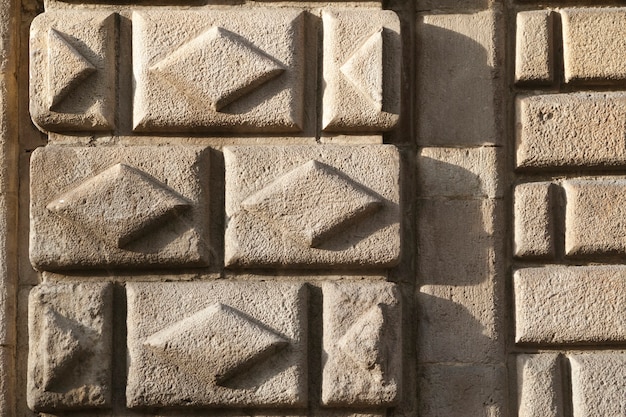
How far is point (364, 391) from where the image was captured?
1925mm

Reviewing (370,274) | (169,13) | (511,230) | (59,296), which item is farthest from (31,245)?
(511,230)

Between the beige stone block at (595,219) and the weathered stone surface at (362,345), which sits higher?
the beige stone block at (595,219)

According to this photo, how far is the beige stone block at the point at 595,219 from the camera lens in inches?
80.0

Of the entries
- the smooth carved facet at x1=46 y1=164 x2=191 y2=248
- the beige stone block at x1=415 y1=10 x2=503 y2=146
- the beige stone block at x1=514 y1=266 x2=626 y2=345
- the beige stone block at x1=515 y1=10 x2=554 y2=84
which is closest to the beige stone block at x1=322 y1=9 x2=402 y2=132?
the beige stone block at x1=415 y1=10 x2=503 y2=146

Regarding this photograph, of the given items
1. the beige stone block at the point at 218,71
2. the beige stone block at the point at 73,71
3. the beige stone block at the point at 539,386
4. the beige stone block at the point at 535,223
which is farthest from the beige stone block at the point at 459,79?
the beige stone block at the point at 73,71

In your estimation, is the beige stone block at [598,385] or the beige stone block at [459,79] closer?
the beige stone block at [598,385]

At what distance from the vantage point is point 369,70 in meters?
2.00

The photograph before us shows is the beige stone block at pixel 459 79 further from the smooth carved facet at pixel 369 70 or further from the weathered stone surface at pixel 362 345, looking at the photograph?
the weathered stone surface at pixel 362 345

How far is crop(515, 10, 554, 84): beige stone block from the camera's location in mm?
2086

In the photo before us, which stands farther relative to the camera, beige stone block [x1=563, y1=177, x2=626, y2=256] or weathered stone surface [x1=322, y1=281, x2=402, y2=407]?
beige stone block [x1=563, y1=177, x2=626, y2=256]

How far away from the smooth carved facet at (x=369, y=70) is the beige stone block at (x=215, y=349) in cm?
50

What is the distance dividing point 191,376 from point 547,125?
1053 millimetres

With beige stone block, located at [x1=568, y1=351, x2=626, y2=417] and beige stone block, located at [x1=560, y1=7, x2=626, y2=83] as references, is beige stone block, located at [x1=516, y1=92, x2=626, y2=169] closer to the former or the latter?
beige stone block, located at [x1=560, y1=7, x2=626, y2=83]

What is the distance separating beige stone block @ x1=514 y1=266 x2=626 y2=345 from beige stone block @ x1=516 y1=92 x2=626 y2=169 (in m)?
0.27
